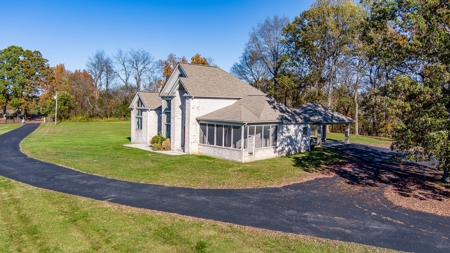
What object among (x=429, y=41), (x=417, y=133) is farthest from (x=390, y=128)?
(x=429, y=41)

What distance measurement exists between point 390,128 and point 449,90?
277 cm

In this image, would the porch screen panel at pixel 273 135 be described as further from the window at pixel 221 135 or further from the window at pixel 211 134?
the window at pixel 211 134

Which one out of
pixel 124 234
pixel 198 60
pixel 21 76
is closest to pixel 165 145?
pixel 124 234

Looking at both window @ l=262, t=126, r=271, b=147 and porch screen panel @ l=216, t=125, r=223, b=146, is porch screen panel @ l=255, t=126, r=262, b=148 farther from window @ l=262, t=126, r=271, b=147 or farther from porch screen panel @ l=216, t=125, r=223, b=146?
porch screen panel @ l=216, t=125, r=223, b=146

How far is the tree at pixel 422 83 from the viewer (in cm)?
1169

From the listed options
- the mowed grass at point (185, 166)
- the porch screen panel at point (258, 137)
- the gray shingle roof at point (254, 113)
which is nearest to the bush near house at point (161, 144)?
the mowed grass at point (185, 166)

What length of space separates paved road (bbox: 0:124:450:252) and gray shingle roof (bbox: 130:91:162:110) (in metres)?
12.7

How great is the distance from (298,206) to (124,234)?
649 centimetres

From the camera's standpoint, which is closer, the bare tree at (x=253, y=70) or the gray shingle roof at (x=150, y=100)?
the gray shingle roof at (x=150, y=100)

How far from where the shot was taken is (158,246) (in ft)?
26.7

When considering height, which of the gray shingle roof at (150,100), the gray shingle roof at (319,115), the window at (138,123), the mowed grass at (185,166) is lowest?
the mowed grass at (185,166)

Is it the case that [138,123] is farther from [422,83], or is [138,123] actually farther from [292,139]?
[422,83]

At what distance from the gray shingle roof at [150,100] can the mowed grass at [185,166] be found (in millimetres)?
5222

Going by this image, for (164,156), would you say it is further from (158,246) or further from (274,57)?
(274,57)
